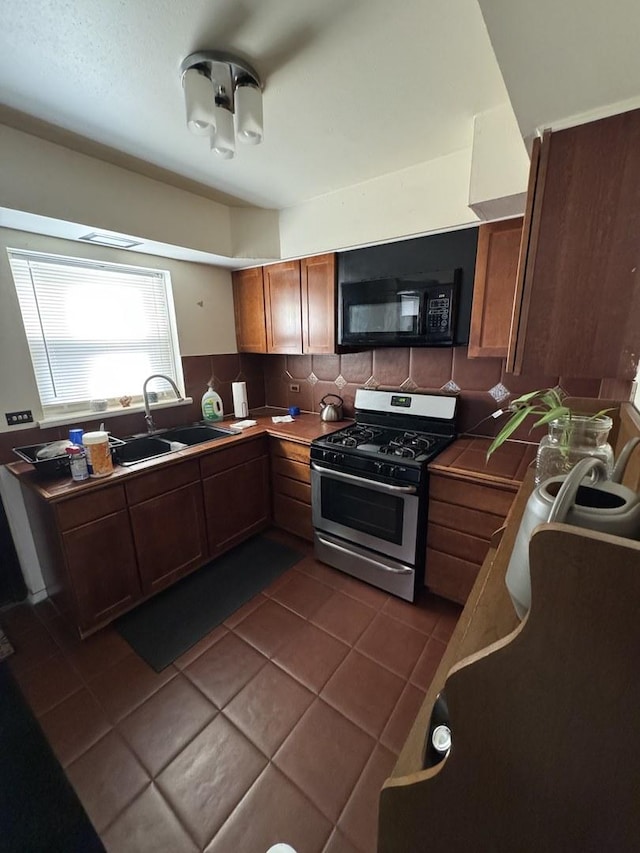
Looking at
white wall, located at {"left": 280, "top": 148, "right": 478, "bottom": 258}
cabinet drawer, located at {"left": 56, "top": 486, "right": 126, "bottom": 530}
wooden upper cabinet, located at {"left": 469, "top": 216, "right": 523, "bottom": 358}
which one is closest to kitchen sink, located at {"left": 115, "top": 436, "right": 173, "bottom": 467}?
cabinet drawer, located at {"left": 56, "top": 486, "right": 126, "bottom": 530}

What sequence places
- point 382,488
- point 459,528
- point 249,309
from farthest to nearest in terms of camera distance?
point 249,309
point 382,488
point 459,528

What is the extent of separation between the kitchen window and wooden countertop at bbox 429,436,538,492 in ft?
6.73

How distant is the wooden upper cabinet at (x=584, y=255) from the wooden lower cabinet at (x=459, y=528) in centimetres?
74

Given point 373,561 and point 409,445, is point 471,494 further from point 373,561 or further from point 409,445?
point 373,561

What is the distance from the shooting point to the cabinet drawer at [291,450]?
240 centimetres

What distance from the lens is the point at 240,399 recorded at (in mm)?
2902

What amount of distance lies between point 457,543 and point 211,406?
6.73 feet

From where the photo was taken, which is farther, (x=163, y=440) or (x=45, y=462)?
(x=163, y=440)

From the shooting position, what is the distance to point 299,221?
2.35 m

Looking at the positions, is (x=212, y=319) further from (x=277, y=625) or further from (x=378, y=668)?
(x=378, y=668)

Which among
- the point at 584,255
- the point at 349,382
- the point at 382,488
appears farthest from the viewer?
the point at 349,382

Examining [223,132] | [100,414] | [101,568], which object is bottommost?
[101,568]

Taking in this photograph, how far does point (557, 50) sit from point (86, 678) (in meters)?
2.79

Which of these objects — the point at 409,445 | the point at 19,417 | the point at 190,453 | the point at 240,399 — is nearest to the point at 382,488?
the point at 409,445
